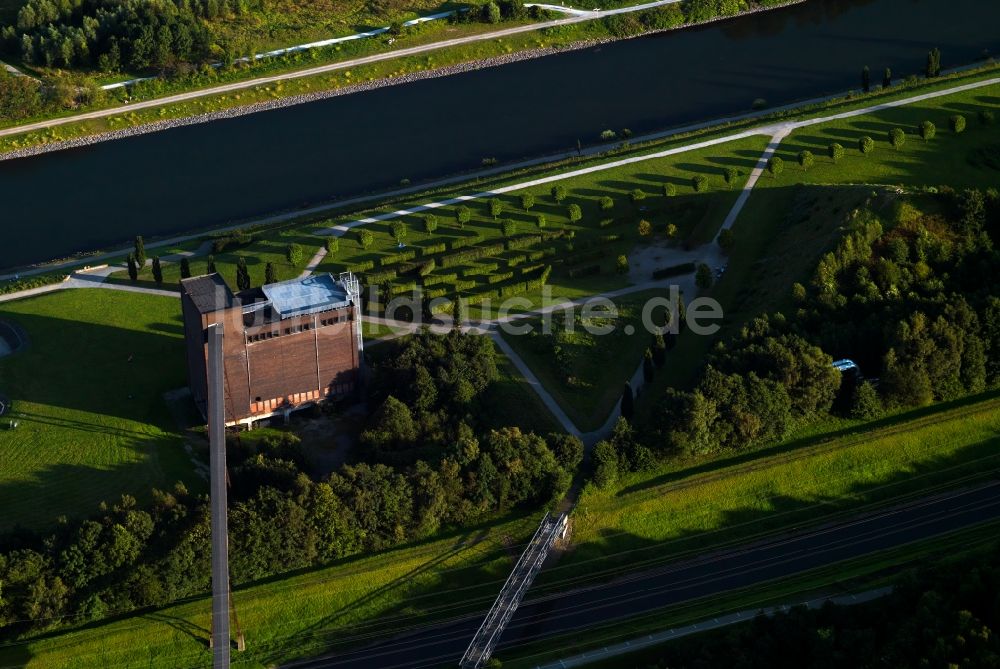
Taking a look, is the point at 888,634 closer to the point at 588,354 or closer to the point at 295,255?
the point at 588,354

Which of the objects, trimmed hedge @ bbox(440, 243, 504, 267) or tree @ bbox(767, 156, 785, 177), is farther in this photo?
tree @ bbox(767, 156, 785, 177)

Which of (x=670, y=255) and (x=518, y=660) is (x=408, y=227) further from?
(x=518, y=660)

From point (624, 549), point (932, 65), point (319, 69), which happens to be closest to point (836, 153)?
point (932, 65)

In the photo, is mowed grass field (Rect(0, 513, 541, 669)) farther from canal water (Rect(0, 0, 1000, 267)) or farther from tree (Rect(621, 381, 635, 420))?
canal water (Rect(0, 0, 1000, 267))

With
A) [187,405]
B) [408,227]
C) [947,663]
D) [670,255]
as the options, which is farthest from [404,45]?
[947,663]

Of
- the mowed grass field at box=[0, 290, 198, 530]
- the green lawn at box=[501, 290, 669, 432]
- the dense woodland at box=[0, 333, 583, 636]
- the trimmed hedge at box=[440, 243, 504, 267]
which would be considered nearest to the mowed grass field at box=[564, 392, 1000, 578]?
the dense woodland at box=[0, 333, 583, 636]
